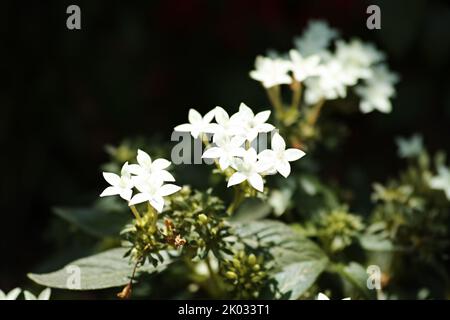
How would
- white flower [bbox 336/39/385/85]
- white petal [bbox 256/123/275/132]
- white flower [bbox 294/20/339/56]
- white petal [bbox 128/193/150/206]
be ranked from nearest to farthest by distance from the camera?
Result: white petal [bbox 128/193/150/206]
white petal [bbox 256/123/275/132]
white flower [bbox 336/39/385/85]
white flower [bbox 294/20/339/56]

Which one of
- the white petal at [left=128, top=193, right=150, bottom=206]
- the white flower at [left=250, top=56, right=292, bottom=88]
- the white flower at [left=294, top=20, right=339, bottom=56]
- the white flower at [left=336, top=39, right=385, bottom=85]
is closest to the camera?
the white petal at [left=128, top=193, right=150, bottom=206]

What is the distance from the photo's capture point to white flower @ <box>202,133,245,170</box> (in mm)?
1411

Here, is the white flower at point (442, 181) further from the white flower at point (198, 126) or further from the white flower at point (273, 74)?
the white flower at point (198, 126)

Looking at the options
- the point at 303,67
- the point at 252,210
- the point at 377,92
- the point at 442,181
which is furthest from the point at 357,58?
the point at 252,210

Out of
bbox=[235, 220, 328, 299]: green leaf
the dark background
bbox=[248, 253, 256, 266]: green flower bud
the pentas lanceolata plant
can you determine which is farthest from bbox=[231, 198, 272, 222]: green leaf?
→ the dark background

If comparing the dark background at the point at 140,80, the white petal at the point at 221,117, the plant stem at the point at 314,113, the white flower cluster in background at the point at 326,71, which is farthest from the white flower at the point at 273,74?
the dark background at the point at 140,80

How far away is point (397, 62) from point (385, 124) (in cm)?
25

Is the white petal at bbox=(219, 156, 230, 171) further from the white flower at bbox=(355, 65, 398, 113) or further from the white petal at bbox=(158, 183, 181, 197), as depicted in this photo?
the white flower at bbox=(355, 65, 398, 113)

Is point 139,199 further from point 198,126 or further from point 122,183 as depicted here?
point 198,126

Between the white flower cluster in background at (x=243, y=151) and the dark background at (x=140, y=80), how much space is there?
1020 millimetres

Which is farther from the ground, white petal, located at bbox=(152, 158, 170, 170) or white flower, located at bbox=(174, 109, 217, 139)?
white flower, located at bbox=(174, 109, 217, 139)

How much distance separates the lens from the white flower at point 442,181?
1.80 metres

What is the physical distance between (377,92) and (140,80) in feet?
3.53

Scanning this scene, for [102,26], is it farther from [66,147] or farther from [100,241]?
[100,241]
